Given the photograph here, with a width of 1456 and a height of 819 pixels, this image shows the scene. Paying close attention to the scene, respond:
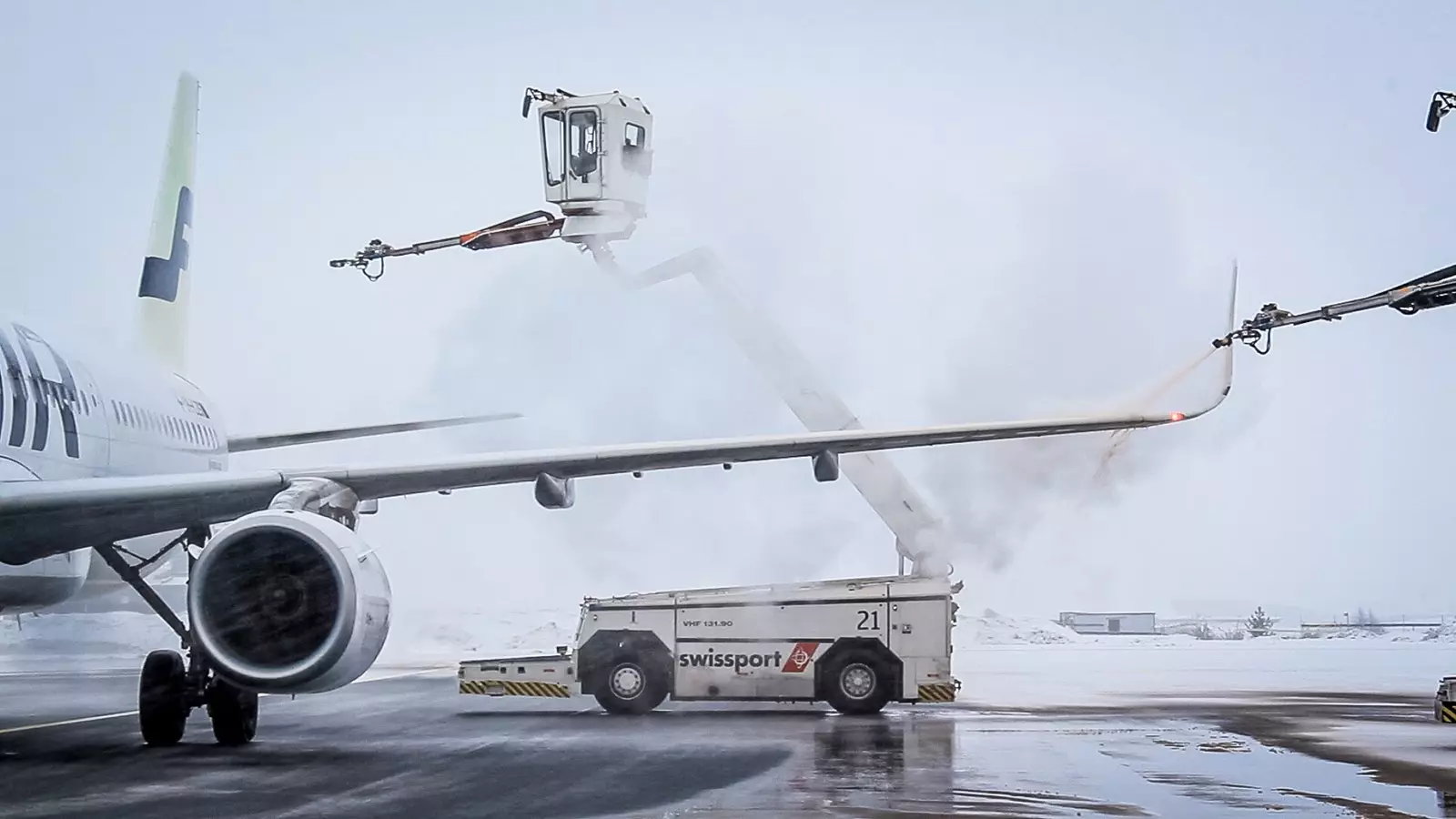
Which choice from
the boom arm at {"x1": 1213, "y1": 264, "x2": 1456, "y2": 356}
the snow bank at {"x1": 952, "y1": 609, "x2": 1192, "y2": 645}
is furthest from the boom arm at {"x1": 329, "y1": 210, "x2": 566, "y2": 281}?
the snow bank at {"x1": 952, "y1": 609, "x2": 1192, "y2": 645}

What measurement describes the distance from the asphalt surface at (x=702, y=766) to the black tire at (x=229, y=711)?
223 mm

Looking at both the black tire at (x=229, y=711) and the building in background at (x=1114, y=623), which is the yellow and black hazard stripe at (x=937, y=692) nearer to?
the black tire at (x=229, y=711)

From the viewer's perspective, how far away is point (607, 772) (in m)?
12.2

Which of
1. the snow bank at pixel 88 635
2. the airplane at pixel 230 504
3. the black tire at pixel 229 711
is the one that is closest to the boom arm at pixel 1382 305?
the airplane at pixel 230 504

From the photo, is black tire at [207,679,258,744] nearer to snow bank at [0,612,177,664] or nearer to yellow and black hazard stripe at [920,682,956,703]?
yellow and black hazard stripe at [920,682,956,703]

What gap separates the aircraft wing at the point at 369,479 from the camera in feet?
37.1

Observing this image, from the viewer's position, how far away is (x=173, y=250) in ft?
66.8

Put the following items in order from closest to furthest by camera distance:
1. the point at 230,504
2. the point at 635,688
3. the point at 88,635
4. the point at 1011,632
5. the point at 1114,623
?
the point at 230,504 < the point at 635,688 < the point at 88,635 < the point at 1011,632 < the point at 1114,623

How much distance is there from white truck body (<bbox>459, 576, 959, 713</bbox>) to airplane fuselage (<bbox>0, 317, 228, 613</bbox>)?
5364 mm

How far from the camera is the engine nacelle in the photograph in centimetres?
1132

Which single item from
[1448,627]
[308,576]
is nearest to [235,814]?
[308,576]

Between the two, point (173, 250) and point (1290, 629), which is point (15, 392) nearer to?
point (173, 250)

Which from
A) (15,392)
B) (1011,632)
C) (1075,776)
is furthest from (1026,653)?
(15,392)

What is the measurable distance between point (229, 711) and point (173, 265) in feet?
26.3
